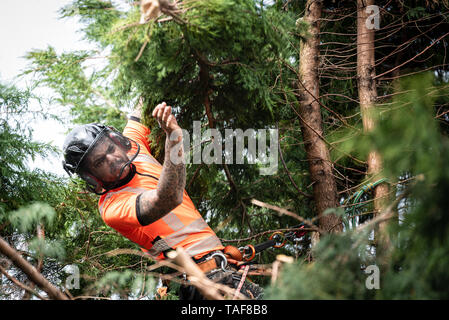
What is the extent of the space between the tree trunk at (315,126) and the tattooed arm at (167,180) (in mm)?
1473

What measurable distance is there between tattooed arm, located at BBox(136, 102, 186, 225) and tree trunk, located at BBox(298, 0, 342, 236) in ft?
4.83

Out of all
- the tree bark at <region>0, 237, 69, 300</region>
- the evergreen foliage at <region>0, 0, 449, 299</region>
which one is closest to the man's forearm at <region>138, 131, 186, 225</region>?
the evergreen foliage at <region>0, 0, 449, 299</region>

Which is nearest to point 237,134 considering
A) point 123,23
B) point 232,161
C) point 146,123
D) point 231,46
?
point 232,161

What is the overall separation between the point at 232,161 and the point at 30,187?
180cm

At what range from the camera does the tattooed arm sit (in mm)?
2285

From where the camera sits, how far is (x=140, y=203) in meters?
2.39

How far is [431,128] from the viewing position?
1.18 metres

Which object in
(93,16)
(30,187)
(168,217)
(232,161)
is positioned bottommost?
(168,217)

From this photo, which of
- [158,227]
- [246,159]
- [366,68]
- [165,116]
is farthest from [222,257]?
[366,68]

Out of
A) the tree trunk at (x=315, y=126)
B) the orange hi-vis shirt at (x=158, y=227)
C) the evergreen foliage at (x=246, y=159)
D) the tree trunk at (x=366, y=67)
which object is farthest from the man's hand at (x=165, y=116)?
the tree trunk at (x=366, y=67)

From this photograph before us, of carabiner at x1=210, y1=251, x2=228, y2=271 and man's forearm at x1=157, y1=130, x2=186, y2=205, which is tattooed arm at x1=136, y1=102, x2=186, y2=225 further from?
carabiner at x1=210, y1=251, x2=228, y2=271

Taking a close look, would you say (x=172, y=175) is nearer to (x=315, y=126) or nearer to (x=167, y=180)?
(x=167, y=180)

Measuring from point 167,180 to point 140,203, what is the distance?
0.27 meters
